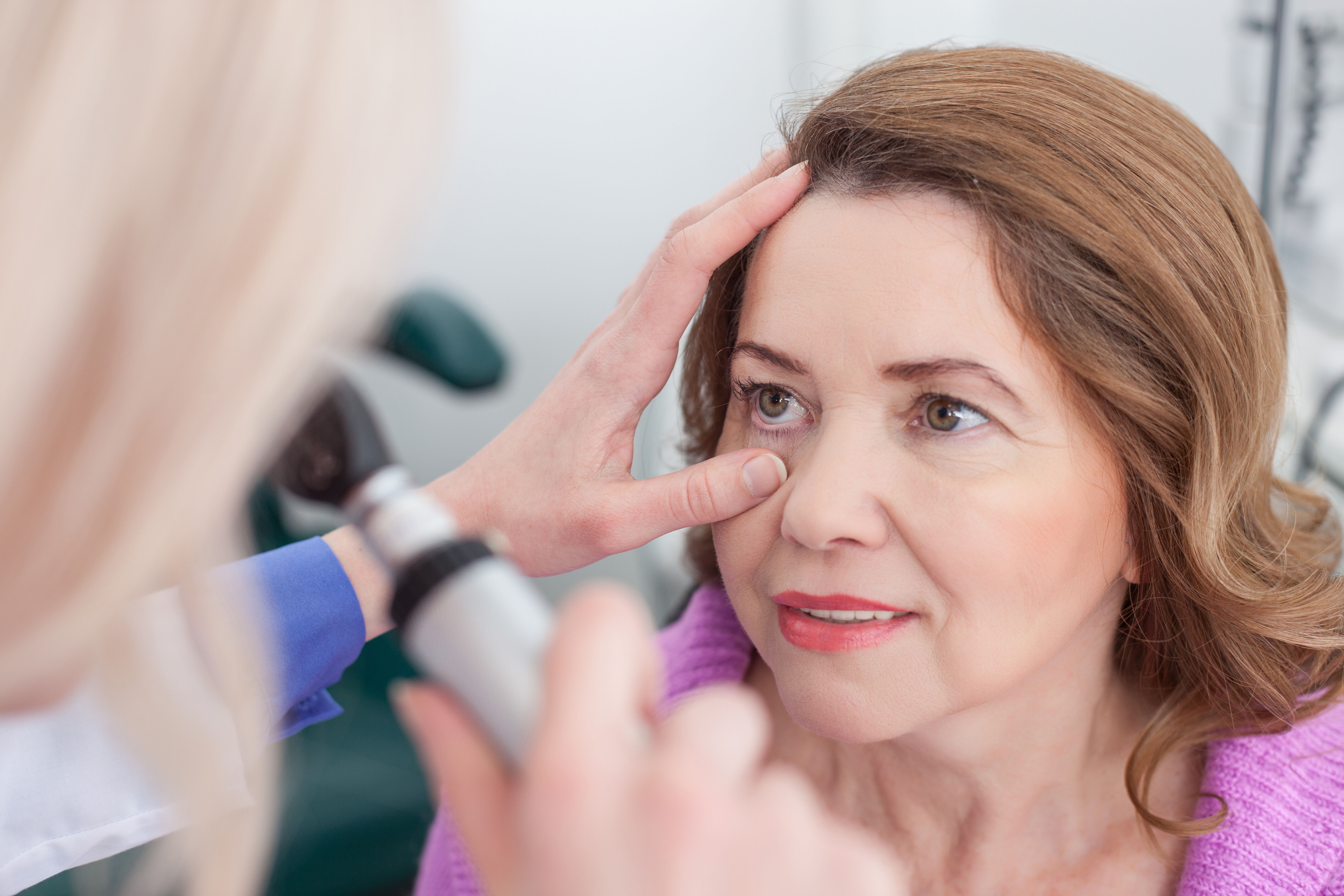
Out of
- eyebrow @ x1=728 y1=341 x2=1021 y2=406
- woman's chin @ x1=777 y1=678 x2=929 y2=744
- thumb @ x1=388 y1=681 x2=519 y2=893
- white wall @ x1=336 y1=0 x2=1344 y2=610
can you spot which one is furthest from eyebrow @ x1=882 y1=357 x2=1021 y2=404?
white wall @ x1=336 y1=0 x2=1344 y2=610

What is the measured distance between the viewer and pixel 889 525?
2.45 ft

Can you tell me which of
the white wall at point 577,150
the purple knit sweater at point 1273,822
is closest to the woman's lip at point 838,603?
the purple knit sweater at point 1273,822

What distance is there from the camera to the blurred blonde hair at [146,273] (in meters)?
0.36

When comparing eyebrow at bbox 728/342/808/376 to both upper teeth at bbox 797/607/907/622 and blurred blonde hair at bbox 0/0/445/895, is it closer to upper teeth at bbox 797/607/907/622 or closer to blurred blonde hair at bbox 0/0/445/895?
upper teeth at bbox 797/607/907/622

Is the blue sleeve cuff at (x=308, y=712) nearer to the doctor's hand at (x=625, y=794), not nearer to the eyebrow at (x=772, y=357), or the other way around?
the eyebrow at (x=772, y=357)

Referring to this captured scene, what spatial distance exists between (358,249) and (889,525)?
46 cm

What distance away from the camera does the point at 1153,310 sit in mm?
768

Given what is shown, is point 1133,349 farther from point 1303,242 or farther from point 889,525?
point 1303,242

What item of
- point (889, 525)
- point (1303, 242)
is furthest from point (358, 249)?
point (1303, 242)

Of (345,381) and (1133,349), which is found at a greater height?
(345,381)

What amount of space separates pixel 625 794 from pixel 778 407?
1.78 ft

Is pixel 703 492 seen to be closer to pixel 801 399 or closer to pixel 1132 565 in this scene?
pixel 801 399

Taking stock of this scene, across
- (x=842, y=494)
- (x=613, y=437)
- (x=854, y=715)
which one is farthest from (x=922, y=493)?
(x=613, y=437)

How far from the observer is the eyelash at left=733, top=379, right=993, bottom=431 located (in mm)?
756
